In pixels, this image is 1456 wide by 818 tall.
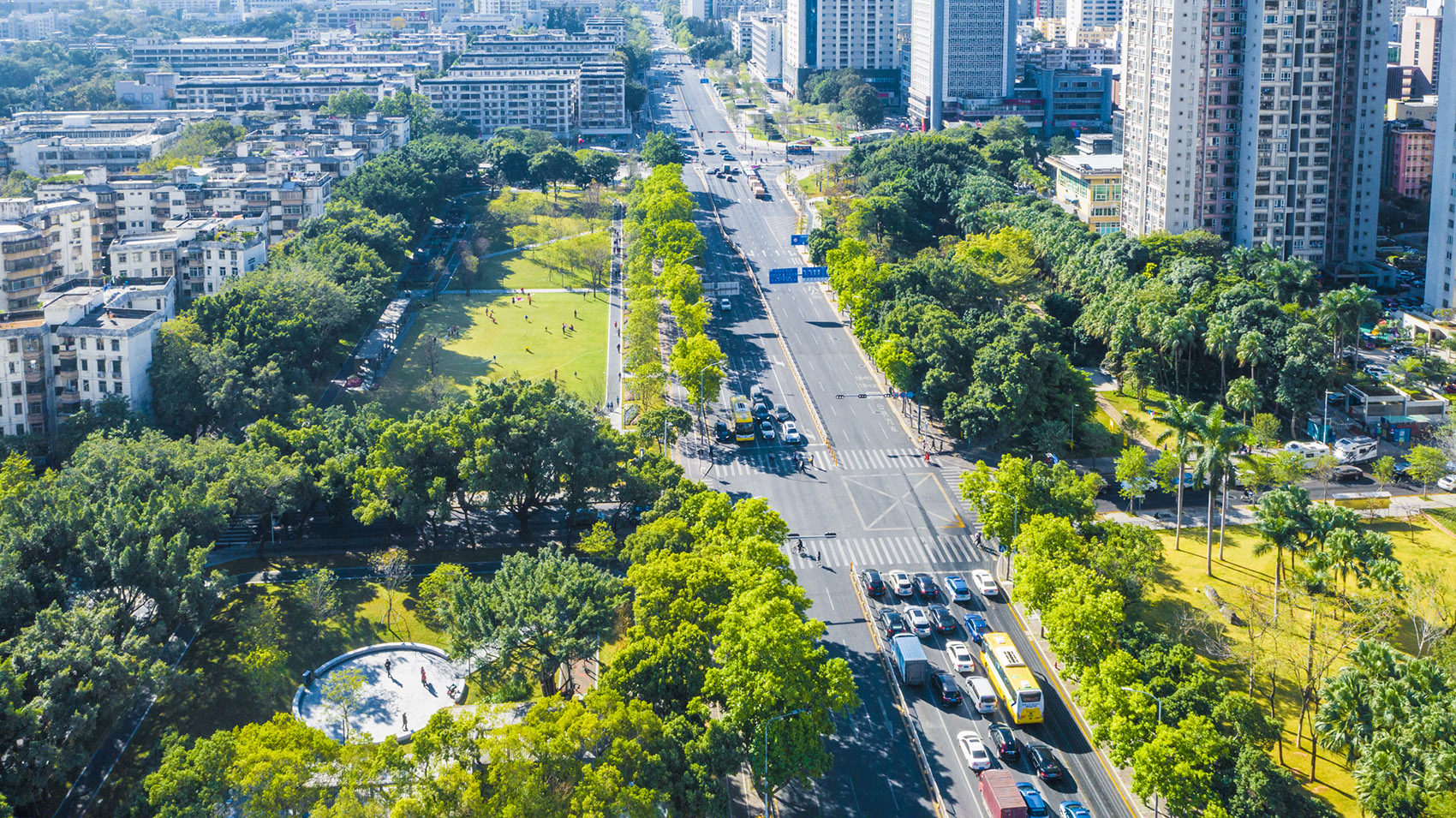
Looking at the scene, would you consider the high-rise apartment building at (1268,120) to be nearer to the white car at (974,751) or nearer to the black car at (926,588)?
the black car at (926,588)

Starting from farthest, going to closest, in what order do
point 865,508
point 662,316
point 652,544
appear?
1. point 662,316
2. point 865,508
3. point 652,544

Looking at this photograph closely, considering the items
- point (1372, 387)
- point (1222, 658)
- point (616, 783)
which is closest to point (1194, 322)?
point (1372, 387)

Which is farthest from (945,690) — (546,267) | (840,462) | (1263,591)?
(546,267)

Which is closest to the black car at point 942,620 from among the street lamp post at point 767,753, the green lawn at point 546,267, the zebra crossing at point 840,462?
the street lamp post at point 767,753

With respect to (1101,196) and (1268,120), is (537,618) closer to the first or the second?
(1268,120)

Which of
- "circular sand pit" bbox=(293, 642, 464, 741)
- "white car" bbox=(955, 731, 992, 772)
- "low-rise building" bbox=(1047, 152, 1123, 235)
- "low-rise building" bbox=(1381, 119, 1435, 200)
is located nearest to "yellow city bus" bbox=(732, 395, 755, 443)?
"circular sand pit" bbox=(293, 642, 464, 741)

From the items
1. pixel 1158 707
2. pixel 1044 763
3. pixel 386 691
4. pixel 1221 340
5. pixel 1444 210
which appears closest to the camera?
pixel 1158 707

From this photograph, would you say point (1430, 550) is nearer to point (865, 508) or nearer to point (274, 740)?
point (865, 508)
